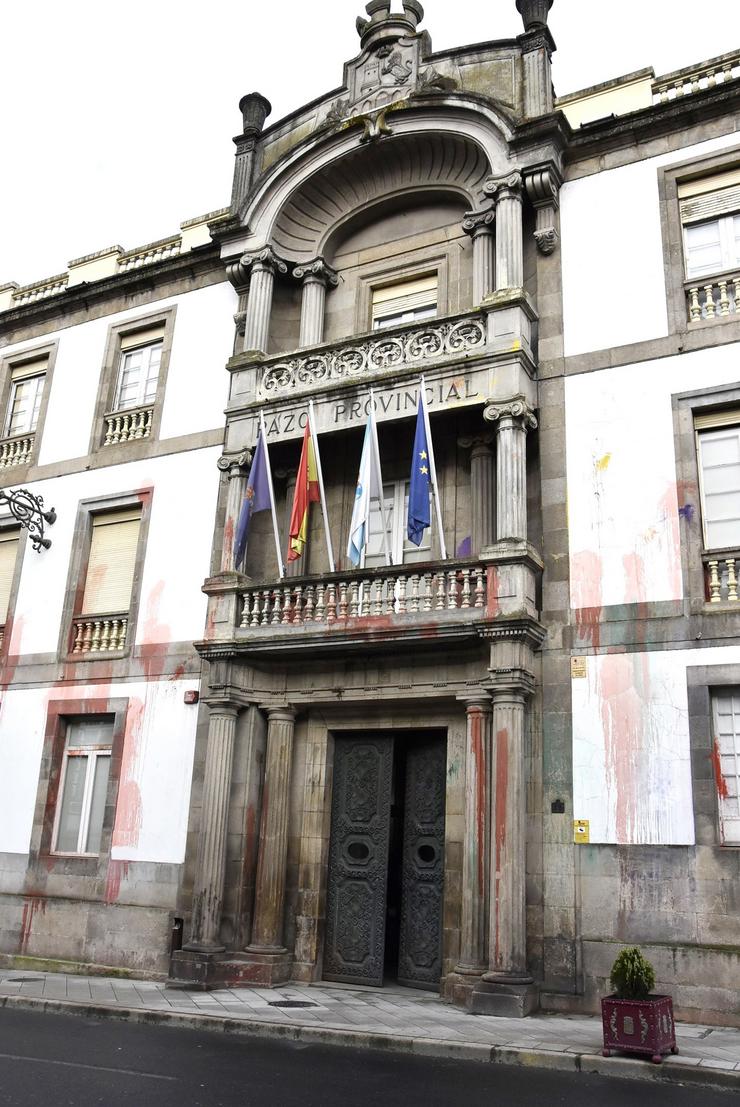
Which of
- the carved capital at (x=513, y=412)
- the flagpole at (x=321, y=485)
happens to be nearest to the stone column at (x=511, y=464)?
the carved capital at (x=513, y=412)

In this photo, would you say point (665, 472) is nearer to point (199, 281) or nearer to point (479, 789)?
point (479, 789)

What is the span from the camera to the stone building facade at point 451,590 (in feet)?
38.1

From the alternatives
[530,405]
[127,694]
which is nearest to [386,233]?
[530,405]

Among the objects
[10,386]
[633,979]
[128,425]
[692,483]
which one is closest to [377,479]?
[692,483]

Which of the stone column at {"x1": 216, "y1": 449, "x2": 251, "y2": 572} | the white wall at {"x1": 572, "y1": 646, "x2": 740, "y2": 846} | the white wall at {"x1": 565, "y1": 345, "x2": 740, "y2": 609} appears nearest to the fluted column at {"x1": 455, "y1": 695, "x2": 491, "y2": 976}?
the white wall at {"x1": 572, "y1": 646, "x2": 740, "y2": 846}

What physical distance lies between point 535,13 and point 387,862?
12822 millimetres

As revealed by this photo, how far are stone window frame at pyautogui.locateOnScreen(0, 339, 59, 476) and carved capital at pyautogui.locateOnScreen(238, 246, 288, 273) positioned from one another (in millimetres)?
5378

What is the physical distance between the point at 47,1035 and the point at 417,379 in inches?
366

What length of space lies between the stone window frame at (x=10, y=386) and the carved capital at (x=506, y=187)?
9.78 meters

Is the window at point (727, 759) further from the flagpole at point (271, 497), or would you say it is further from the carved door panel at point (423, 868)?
the flagpole at point (271, 497)

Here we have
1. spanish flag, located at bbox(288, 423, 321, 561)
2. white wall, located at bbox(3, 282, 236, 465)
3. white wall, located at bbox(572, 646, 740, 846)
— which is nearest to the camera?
white wall, located at bbox(572, 646, 740, 846)

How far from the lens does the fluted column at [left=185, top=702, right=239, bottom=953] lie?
42.8ft

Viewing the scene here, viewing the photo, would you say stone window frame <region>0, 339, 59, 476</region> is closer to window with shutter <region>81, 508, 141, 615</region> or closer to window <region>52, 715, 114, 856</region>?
window with shutter <region>81, 508, 141, 615</region>

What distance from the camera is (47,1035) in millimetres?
9883
